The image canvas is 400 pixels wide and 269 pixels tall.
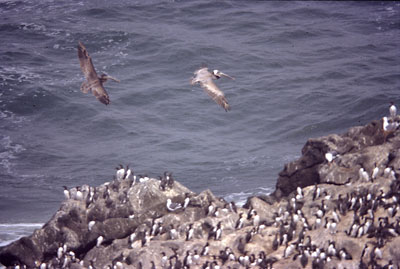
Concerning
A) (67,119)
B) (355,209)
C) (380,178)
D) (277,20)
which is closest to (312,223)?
(355,209)

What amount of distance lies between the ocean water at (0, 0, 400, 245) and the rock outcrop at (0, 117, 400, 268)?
326 inches

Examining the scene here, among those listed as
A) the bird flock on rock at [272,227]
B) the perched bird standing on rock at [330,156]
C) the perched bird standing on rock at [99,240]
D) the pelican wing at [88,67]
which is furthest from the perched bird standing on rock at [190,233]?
the pelican wing at [88,67]

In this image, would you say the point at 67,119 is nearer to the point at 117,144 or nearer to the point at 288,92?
the point at 117,144

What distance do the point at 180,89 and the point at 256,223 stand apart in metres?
20.5

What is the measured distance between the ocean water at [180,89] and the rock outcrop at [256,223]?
8287 millimetres

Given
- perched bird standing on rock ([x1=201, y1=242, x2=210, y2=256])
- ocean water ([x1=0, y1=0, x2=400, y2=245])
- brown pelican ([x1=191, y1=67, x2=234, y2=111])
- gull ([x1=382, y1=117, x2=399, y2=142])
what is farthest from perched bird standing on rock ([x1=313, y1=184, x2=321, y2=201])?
ocean water ([x1=0, y1=0, x2=400, y2=245])

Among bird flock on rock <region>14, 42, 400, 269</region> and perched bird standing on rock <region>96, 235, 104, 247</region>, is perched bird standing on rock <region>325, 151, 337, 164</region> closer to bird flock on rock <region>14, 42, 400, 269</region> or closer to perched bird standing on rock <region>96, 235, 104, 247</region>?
bird flock on rock <region>14, 42, 400, 269</region>

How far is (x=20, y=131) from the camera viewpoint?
33438 mm

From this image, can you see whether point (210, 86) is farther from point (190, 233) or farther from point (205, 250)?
point (205, 250)

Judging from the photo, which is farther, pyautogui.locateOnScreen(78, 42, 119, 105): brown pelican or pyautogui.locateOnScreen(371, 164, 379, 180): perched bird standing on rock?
pyautogui.locateOnScreen(371, 164, 379, 180): perched bird standing on rock

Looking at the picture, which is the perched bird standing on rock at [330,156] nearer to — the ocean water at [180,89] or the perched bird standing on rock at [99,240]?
the perched bird standing on rock at [99,240]

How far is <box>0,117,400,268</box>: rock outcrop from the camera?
1516cm

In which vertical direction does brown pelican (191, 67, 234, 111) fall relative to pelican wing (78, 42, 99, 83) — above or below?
below

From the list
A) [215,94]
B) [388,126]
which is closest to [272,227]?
[215,94]
